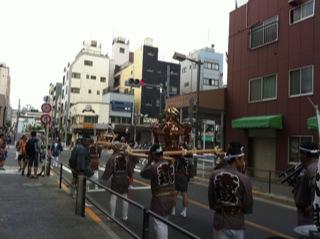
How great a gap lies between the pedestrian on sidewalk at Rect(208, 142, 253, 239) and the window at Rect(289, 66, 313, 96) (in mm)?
14909

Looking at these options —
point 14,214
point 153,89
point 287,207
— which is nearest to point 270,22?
point 287,207

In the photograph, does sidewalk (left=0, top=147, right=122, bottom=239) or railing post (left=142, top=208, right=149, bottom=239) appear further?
sidewalk (left=0, top=147, right=122, bottom=239)

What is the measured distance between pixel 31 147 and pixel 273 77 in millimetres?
11881

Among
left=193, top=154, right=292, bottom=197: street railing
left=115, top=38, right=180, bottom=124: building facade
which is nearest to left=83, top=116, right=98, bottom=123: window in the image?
left=115, top=38, right=180, bottom=124: building facade

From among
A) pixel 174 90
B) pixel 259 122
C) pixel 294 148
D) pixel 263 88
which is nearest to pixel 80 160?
pixel 259 122

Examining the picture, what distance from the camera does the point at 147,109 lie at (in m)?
76.8

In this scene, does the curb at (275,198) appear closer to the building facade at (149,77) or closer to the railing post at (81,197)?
the railing post at (81,197)

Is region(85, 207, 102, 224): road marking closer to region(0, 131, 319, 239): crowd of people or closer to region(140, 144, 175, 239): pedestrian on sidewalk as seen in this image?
region(0, 131, 319, 239): crowd of people

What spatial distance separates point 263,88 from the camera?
875 inches

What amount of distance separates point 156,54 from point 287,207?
2556 inches

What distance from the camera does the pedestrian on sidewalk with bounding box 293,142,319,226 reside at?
5.64m

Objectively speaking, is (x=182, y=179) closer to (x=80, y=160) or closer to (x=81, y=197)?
(x=81, y=197)

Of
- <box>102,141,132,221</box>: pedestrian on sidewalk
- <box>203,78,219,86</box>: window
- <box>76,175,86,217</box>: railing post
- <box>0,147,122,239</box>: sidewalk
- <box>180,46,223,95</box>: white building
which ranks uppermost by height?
<box>180,46,223,95</box>: white building

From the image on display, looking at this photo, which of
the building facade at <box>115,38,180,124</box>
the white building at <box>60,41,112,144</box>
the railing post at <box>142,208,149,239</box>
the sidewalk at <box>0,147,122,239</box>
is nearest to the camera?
the railing post at <box>142,208,149,239</box>
